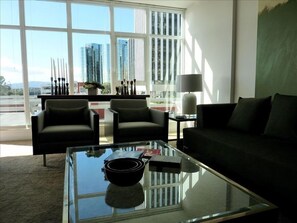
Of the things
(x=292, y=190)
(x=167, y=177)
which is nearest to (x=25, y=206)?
(x=167, y=177)

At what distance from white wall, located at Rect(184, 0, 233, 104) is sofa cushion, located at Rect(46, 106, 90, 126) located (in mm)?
2257

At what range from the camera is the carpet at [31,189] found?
1722 millimetres

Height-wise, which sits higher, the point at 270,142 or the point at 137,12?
the point at 137,12

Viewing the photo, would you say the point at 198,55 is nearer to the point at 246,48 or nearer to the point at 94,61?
the point at 246,48

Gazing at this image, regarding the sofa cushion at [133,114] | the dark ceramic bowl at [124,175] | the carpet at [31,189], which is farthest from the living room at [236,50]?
Result: the dark ceramic bowl at [124,175]

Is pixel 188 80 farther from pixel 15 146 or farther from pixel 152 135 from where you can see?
pixel 15 146

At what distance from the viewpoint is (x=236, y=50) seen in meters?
3.68

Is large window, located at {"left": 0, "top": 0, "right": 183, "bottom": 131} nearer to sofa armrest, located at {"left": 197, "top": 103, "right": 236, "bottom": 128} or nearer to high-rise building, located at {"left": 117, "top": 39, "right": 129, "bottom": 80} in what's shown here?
high-rise building, located at {"left": 117, "top": 39, "right": 129, "bottom": 80}

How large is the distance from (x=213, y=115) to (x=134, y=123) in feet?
3.46

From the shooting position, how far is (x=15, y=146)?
381cm

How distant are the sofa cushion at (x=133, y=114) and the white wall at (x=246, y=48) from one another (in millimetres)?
1451

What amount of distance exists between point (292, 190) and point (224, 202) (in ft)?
1.99

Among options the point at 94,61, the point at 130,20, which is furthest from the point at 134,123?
the point at 130,20

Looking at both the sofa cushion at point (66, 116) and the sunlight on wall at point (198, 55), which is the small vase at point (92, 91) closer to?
the sofa cushion at point (66, 116)
